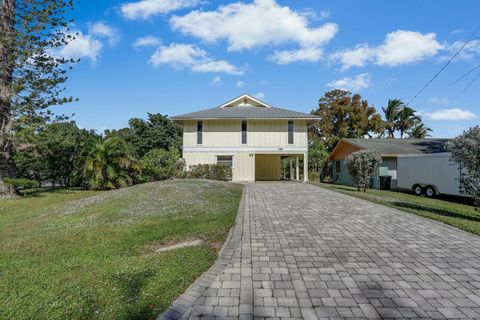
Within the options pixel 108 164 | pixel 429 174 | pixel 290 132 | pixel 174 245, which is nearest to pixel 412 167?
pixel 429 174

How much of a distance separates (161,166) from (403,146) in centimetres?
2022

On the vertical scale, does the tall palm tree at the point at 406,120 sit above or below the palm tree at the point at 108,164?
above

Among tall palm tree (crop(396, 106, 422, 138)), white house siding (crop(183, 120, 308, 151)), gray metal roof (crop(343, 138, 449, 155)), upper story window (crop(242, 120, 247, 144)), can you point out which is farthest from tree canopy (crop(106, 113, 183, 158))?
tall palm tree (crop(396, 106, 422, 138))

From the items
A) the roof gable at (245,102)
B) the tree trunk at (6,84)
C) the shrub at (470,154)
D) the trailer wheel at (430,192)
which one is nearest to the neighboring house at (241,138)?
the roof gable at (245,102)

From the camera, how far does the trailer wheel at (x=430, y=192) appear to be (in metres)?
15.5

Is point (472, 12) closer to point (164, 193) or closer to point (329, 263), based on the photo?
point (329, 263)

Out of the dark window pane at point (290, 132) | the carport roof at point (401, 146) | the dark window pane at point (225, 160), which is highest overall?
the dark window pane at point (290, 132)

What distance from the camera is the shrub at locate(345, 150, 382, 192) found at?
15.4 metres

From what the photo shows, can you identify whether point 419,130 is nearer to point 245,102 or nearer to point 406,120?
point 406,120

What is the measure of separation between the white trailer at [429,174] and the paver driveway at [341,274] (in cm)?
961

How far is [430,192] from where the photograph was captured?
15742 mm

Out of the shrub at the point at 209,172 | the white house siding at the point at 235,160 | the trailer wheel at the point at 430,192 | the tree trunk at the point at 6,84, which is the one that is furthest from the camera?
the white house siding at the point at 235,160

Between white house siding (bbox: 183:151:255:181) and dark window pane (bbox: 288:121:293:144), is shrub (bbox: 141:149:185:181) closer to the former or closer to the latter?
white house siding (bbox: 183:151:255:181)

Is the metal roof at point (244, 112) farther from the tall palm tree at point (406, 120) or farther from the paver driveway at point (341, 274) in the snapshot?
the tall palm tree at point (406, 120)
